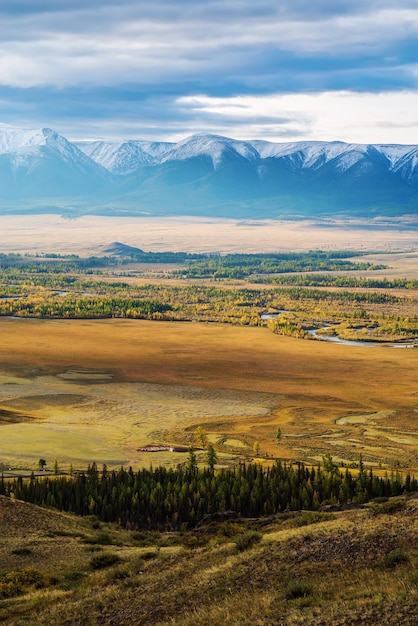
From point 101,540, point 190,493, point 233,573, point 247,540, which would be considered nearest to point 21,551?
point 101,540

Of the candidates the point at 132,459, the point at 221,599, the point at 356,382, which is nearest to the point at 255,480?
the point at 132,459

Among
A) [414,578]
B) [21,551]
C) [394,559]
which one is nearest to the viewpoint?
[414,578]

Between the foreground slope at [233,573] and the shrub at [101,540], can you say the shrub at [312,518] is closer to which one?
the foreground slope at [233,573]

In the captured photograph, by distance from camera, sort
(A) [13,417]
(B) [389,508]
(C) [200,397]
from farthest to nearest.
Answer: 1. (C) [200,397]
2. (A) [13,417]
3. (B) [389,508]

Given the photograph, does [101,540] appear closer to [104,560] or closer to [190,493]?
[104,560]

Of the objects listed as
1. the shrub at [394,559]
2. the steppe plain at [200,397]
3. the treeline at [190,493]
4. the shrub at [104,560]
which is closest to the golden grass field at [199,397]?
the steppe plain at [200,397]

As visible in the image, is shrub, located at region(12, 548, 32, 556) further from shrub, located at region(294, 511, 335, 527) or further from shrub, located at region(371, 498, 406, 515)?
shrub, located at region(371, 498, 406, 515)
